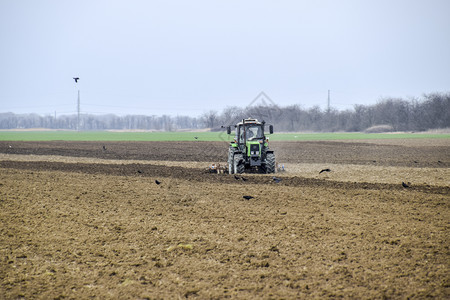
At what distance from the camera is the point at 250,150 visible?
58.9ft

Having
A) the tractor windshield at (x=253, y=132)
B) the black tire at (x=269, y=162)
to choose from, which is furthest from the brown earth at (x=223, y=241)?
the tractor windshield at (x=253, y=132)

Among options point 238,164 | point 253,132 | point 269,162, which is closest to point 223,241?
point 238,164

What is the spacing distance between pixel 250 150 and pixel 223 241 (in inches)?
400

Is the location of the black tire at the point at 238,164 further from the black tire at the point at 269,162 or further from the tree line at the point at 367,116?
the tree line at the point at 367,116

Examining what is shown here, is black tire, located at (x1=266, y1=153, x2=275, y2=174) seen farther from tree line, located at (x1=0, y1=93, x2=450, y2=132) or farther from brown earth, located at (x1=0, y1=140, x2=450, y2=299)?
tree line, located at (x1=0, y1=93, x2=450, y2=132)

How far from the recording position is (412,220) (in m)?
9.43

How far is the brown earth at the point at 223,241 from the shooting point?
598 cm

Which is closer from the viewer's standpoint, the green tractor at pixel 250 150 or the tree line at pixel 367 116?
the green tractor at pixel 250 150

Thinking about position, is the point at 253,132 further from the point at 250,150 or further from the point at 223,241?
the point at 223,241

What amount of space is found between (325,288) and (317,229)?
9.95 ft

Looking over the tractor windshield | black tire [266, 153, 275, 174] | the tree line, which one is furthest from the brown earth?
the tree line

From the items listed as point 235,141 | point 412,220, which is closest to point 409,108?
point 235,141

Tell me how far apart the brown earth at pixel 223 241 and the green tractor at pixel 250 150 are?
3.77m

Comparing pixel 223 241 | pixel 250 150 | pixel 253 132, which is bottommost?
pixel 223 241
